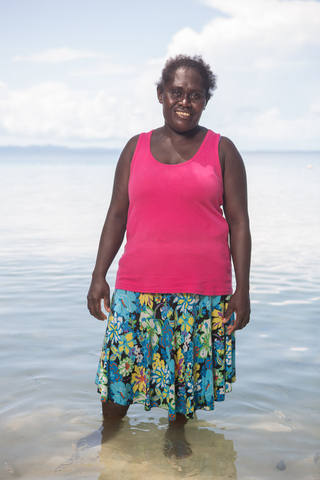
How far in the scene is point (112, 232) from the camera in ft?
9.53

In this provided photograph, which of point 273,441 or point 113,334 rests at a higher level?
Answer: point 113,334

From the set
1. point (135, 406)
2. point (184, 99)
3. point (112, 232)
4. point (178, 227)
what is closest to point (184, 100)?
point (184, 99)

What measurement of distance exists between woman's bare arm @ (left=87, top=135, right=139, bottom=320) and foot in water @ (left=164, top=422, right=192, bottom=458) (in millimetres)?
797

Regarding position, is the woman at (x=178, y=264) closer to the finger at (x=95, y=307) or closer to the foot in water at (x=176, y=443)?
the finger at (x=95, y=307)

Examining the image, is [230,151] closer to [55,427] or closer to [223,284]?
[223,284]

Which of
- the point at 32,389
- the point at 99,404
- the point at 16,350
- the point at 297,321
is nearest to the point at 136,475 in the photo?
the point at 99,404

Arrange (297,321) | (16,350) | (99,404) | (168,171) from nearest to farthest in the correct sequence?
(168,171) → (99,404) → (16,350) → (297,321)

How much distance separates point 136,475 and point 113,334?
70 cm

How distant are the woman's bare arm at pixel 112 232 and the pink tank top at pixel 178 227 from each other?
135 mm

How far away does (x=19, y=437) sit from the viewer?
3.06m

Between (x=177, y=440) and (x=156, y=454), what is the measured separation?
170 millimetres

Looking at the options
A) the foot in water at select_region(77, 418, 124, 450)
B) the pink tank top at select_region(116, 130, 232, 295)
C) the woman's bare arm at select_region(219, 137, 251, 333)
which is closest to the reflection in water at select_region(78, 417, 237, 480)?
the foot in water at select_region(77, 418, 124, 450)

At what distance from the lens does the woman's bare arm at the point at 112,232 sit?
9.27 ft

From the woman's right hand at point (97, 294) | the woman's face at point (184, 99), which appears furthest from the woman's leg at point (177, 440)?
the woman's face at point (184, 99)
